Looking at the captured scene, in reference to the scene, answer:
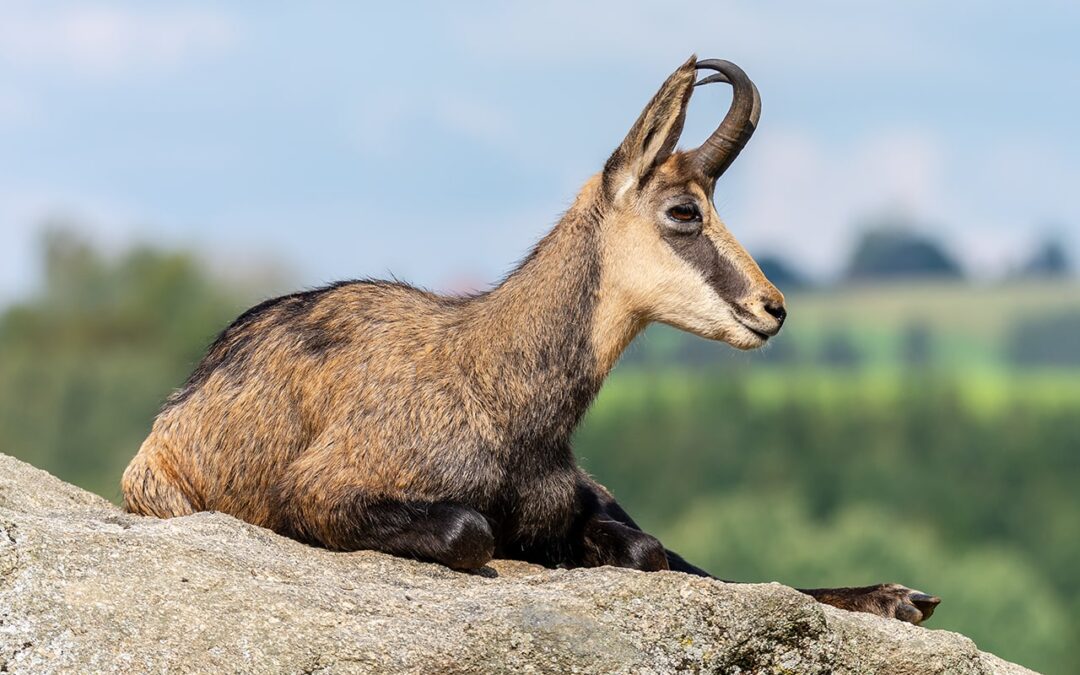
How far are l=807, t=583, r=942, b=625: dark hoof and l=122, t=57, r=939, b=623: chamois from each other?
0.6 inches

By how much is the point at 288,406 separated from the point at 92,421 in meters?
112

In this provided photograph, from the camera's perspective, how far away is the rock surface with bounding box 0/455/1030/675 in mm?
10086

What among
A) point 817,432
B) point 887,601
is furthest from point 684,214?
point 817,432

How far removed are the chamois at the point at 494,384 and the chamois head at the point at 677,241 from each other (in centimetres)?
1

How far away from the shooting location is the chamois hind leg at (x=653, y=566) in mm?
12695

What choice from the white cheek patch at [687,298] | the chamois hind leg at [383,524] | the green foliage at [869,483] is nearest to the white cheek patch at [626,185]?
the white cheek patch at [687,298]

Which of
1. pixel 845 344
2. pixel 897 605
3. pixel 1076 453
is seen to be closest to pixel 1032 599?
pixel 1076 453

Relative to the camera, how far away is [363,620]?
10461mm

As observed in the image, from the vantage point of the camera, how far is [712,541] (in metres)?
99.6

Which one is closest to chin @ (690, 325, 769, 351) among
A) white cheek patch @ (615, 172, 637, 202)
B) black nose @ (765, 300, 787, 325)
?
black nose @ (765, 300, 787, 325)

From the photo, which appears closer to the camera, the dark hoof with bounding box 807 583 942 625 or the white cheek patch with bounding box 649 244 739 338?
the dark hoof with bounding box 807 583 942 625

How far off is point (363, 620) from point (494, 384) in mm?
2976

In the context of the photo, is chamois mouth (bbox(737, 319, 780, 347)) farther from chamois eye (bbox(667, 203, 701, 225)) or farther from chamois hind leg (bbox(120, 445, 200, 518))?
chamois hind leg (bbox(120, 445, 200, 518))

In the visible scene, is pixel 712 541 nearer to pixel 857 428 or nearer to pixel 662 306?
pixel 857 428
